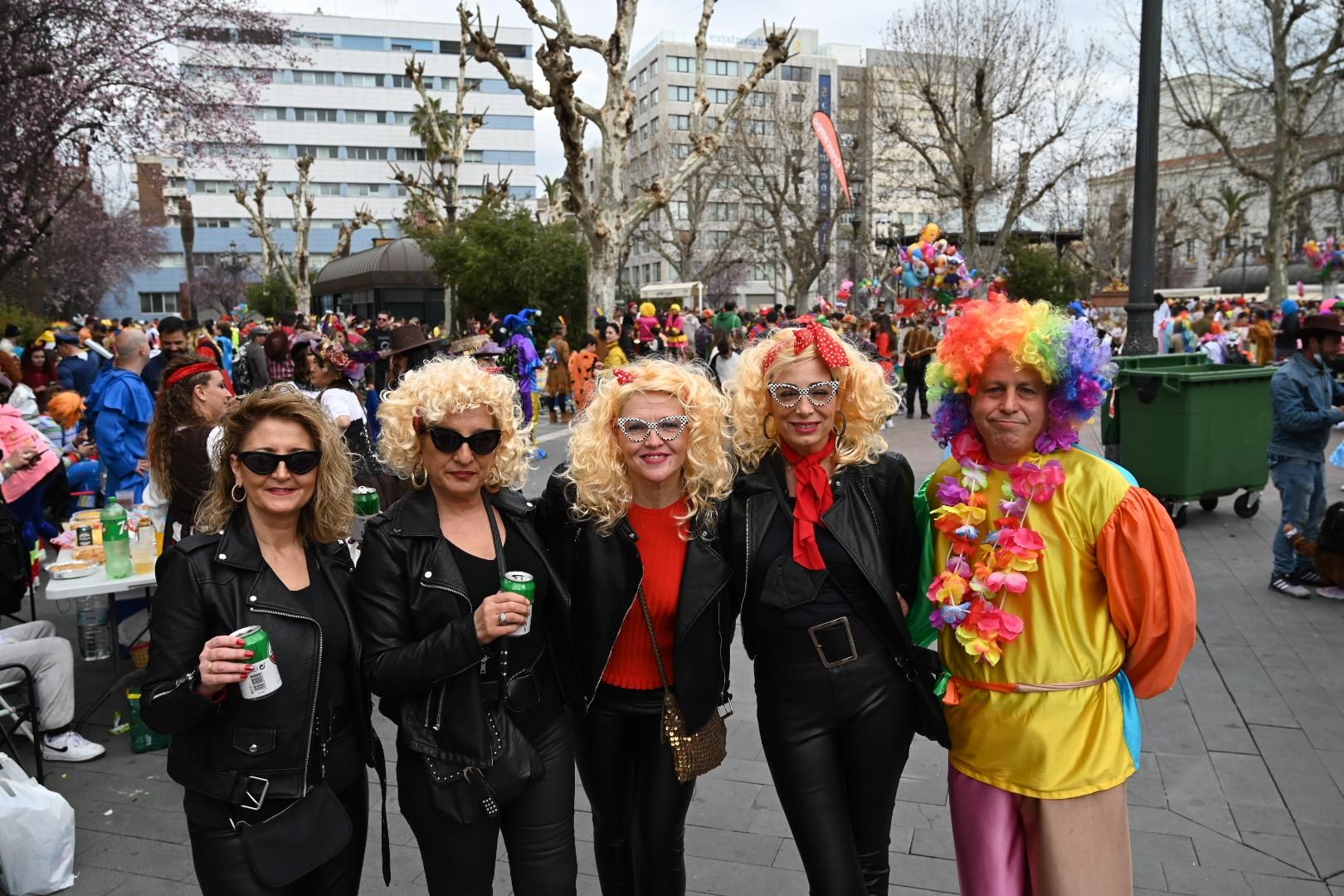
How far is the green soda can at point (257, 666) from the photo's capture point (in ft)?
6.46

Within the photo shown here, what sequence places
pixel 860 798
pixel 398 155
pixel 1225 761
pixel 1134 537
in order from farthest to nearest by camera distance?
pixel 398 155
pixel 1225 761
pixel 860 798
pixel 1134 537

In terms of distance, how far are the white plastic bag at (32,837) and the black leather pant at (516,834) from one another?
1.69 metres

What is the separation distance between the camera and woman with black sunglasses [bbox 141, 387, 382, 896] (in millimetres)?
2086

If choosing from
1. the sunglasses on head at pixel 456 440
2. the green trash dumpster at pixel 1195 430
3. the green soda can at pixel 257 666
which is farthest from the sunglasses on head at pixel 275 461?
the green trash dumpster at pixel 1195 430

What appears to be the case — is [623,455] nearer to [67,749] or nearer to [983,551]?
[983,551]

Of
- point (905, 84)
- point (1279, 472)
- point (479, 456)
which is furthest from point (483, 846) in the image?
point (905, 84)

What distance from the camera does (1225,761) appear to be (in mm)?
3932

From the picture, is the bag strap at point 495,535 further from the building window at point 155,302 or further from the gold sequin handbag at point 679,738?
the building window at point 155,302

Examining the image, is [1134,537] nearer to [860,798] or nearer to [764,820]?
[860,798]

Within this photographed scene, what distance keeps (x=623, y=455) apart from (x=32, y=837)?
2.42m

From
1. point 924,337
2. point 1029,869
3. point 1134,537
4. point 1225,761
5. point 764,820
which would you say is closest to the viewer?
point 1134,537

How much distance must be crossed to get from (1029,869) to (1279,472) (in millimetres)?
5089

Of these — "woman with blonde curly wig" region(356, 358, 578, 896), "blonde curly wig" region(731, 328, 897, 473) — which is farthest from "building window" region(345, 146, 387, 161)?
"woman with blonde curly wig" region(356, 358, 578, 896)

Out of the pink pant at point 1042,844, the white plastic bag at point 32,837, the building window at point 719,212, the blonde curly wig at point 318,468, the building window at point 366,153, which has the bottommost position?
the white plastic bag at point 32,837
